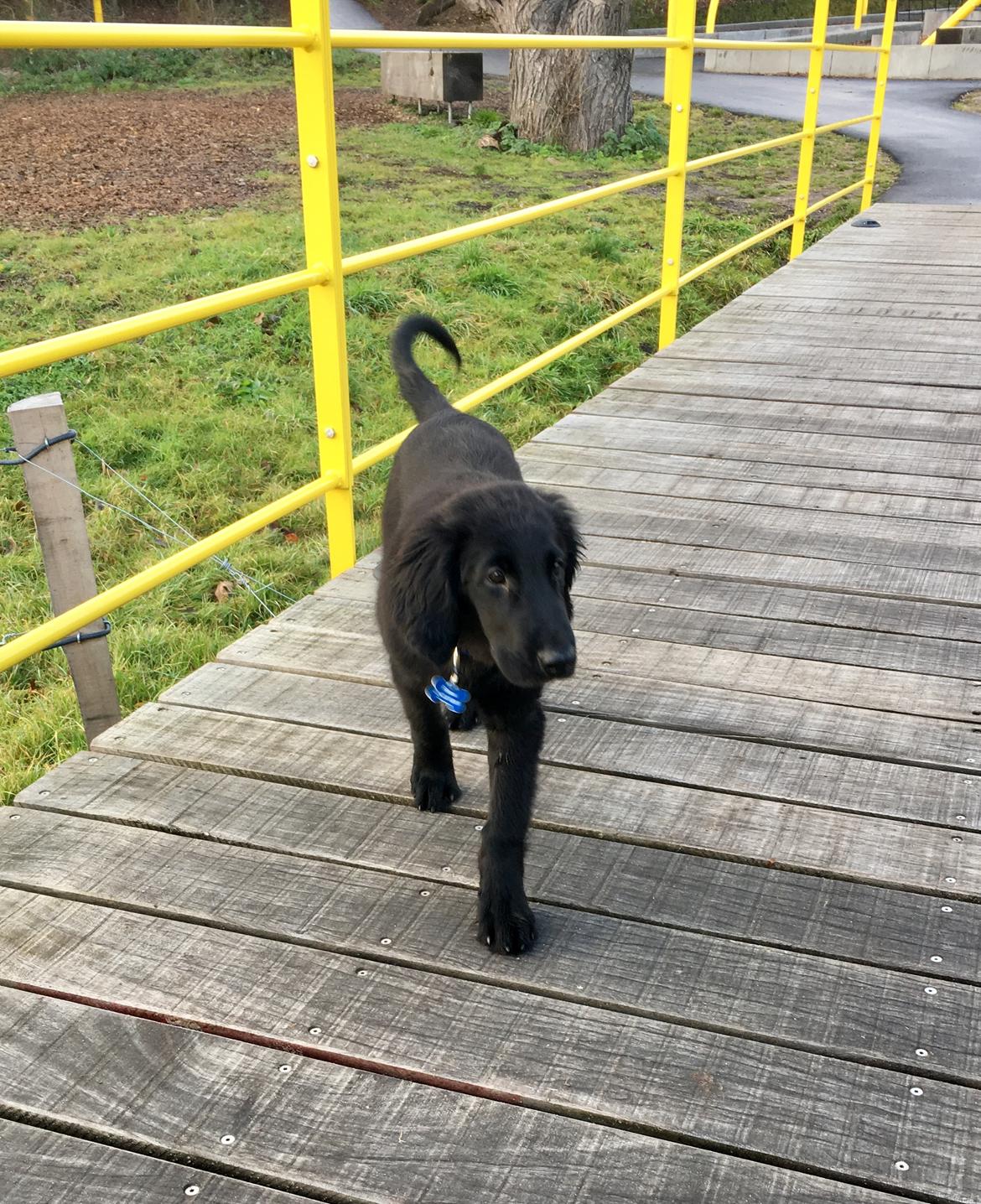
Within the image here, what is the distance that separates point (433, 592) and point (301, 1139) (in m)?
0.76

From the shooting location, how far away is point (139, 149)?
9.79m

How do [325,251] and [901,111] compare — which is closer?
[325,251]

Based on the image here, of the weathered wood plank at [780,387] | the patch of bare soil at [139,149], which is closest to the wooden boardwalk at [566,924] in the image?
the weathered wood plank at [780,387]

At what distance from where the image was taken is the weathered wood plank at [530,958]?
158cm

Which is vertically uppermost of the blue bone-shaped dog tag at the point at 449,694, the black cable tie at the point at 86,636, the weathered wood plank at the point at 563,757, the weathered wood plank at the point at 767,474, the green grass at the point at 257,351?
the blue bone-shaped dog tag at the point at 449,694

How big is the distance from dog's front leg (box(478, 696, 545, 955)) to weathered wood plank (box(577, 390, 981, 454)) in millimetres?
2453

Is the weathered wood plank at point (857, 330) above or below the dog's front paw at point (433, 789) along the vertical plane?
below

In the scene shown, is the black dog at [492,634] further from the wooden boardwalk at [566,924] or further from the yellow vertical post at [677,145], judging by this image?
the yellow vertical post at [677,145]

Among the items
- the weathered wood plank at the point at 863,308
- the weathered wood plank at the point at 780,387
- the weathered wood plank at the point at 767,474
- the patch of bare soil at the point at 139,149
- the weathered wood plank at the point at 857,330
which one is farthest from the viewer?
the patch of bare soil at the point at 139,149

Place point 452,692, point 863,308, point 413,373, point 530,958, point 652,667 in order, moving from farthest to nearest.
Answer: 1. point 863,308
2. point 413,373
3. point 652,667
4. point 452,692
5. point 530,958

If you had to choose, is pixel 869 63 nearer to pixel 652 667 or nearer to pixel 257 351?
pixel 257 351

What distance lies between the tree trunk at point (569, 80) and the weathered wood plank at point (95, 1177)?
34.2 ft

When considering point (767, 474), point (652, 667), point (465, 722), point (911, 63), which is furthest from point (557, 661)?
point (911, 63)

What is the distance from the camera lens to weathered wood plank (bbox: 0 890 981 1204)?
1.41 metres
